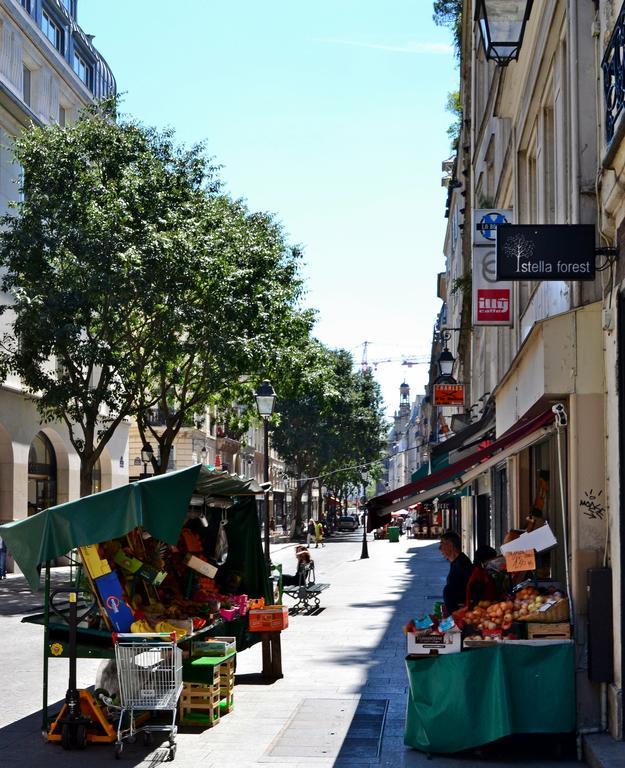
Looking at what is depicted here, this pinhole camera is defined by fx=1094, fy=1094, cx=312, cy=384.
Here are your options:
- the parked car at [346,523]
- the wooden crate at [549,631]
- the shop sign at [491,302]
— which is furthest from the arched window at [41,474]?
the parked car at [346,523]

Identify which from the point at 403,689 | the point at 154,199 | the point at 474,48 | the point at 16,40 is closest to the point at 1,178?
the point at 16,40

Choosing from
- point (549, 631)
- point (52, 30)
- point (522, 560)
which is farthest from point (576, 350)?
point (52, 30)

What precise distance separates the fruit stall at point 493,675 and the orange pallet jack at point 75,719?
2710mm

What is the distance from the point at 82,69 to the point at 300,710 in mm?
35010

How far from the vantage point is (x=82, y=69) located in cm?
4141

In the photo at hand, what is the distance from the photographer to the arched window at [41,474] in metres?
36.8

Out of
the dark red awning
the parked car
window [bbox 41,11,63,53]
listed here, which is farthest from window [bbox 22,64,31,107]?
the parked car

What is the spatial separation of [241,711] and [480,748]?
305 centimetres

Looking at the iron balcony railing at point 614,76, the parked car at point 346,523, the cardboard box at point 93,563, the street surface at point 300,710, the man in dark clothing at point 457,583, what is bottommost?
the parked car at point 346,523

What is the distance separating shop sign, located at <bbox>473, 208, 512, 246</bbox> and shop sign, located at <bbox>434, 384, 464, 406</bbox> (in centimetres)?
1208

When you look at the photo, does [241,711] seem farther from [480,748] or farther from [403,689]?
[480,748]

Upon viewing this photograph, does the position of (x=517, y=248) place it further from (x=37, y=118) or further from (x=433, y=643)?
(x=37, y=118)

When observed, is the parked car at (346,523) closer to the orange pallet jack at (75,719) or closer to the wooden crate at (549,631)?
the orange pallet jack at (75,719)

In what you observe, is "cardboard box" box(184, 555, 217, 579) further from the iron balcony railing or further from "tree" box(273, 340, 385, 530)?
"tree" box(273, 340, 385, 530)
